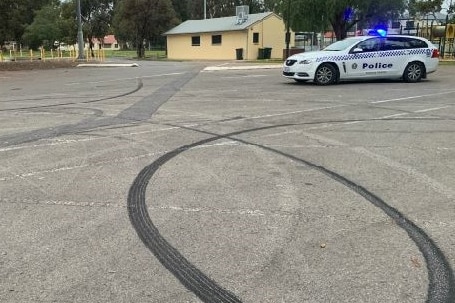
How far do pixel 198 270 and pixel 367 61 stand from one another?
15655 mm

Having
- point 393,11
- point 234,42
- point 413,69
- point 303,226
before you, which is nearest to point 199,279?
point 303,226

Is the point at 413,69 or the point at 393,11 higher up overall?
the point at 393,11

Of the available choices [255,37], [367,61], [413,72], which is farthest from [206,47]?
[367,61]

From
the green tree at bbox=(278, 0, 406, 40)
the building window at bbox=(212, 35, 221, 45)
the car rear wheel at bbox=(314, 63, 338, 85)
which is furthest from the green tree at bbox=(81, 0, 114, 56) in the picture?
the car rear wheel at bbox=(314, 63, 338, 85)

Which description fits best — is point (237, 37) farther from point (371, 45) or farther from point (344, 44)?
point (371, 45)

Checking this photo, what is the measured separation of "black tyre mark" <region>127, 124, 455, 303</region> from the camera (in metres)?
3.52

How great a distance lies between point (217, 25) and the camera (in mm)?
54438

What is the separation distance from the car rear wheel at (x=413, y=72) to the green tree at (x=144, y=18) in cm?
4712

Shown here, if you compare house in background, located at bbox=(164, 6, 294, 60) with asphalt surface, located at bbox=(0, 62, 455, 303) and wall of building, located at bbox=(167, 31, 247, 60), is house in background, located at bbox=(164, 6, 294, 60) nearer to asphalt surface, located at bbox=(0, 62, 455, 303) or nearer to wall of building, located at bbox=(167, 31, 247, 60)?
wall of building, located at bbox=(167, 31, 247, 60)

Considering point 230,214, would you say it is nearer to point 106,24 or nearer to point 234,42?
point 234,42

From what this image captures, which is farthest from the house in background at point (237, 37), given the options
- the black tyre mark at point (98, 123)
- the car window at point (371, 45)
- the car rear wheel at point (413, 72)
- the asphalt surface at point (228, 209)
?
the asphalt surface at point (228, 209)

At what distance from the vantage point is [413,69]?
18.8 m

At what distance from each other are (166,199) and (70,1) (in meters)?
82.8

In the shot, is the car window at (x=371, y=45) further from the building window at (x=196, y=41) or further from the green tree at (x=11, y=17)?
the building window at (x=196, y=41)
